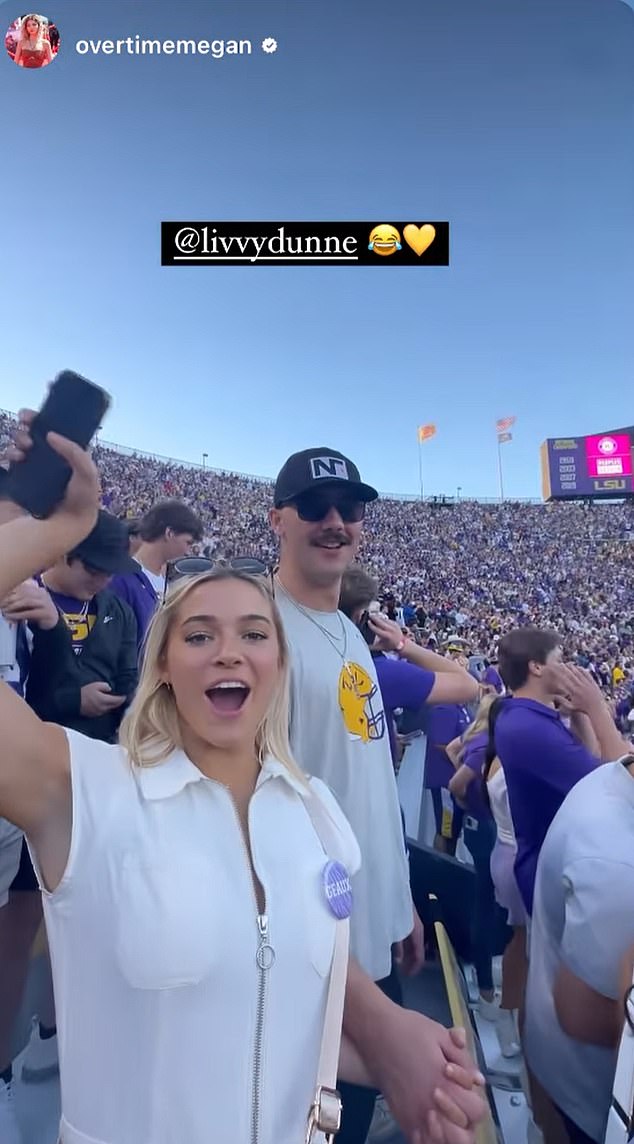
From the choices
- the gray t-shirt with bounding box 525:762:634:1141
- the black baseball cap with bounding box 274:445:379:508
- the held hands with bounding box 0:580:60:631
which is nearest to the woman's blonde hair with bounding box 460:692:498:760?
the gray t-shirt with bounding box 525:762:634:1141

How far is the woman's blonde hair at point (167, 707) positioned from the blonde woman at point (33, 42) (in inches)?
40.8

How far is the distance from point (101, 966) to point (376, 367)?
106cm

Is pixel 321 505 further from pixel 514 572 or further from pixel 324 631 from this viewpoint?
pixel 514 572

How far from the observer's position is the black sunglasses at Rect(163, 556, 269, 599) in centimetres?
92

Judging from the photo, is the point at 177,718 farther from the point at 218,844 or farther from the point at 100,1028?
the point at 100,1028

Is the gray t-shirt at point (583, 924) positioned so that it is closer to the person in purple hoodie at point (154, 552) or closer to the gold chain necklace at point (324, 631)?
the gold chain necklace at point (324, 631)

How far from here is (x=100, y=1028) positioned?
26.3 inches

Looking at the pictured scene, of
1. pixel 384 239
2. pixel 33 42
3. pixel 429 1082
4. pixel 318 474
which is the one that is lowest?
pixel 429 1082

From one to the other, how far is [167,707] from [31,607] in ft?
1.53

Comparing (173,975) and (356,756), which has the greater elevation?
(356,756)

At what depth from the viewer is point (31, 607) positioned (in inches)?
45.5

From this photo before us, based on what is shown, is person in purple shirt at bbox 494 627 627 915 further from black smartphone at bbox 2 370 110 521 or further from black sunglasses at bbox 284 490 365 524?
black smartphone at bbox 2 370 110 521

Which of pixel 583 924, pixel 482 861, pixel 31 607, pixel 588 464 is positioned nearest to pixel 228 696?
pixel 31 607

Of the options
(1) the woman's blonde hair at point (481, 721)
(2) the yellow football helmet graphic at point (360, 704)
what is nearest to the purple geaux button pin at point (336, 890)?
(2) the yellow football helmet graphic at point (360, 704)
